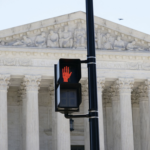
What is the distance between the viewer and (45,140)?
52.5m

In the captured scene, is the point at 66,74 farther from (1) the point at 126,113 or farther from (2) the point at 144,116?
(2) the point at 144,116

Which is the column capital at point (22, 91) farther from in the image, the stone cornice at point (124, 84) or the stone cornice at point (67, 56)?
the stone cornice at point (124, 84)

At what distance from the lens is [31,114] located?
45.2 meters

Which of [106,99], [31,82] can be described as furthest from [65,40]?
[106,99]

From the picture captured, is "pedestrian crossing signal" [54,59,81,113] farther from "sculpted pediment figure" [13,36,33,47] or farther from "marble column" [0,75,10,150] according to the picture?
"sculpted pediment figure" [13,36,33,47]

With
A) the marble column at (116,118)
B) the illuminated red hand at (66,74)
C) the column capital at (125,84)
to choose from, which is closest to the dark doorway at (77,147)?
the marble column at (116,118)

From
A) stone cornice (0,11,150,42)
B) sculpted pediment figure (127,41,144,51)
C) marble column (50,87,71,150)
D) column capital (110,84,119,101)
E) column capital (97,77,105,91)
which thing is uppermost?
stone cornice (0,11,150,42)

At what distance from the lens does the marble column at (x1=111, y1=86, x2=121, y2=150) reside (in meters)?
49.2

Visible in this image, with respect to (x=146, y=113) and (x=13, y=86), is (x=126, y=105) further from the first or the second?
(x=13, y=86)

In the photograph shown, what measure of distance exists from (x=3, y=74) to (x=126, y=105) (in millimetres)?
13198

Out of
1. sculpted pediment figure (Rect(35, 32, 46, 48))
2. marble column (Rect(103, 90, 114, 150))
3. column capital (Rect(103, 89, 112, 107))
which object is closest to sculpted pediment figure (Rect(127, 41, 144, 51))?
column capital (Rect(103, 89, 112, 107))

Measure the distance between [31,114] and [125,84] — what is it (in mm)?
10600

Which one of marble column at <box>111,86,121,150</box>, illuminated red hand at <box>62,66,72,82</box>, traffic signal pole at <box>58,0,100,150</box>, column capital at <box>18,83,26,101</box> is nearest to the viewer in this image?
illuminated red hand at <box>62,66,72,82</box>

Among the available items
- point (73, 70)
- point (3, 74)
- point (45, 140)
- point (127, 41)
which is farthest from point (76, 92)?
point (45, 140)
